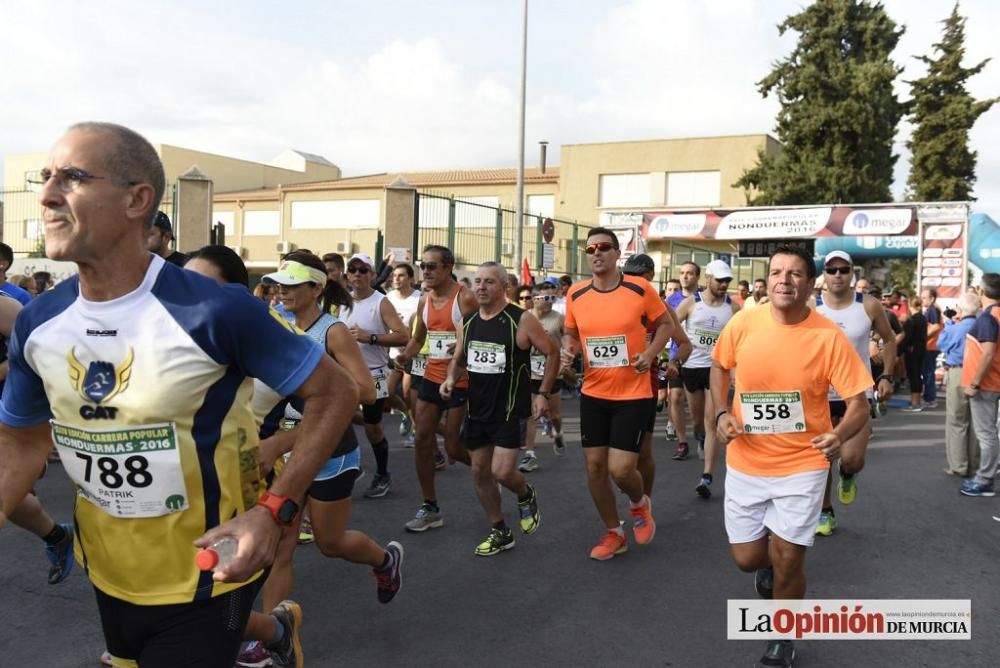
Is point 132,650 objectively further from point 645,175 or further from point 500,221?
point 645,175

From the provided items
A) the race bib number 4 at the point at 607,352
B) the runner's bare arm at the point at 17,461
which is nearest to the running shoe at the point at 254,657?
the runner's bare arm at the point at 17,461

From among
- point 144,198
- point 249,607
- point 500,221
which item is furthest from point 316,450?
point 500,221

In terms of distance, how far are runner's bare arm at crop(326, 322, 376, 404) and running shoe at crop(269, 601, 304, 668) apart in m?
1.01

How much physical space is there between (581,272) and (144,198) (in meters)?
27.2

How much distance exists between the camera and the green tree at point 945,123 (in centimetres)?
3750

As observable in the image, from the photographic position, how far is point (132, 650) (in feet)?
7.36

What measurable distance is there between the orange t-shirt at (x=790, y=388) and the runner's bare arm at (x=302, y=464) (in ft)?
8.33

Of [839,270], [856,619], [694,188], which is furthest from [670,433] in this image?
[694,188]

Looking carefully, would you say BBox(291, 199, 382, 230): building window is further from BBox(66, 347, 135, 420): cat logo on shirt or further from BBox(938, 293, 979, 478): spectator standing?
BBox(66, 347, 135, 420): cat logo on shirt

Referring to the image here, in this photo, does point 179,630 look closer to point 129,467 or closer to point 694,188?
point 129,467

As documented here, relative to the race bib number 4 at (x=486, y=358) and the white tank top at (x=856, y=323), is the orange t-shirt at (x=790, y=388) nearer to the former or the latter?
A: the race bib number 4 at (x=486, y=358)

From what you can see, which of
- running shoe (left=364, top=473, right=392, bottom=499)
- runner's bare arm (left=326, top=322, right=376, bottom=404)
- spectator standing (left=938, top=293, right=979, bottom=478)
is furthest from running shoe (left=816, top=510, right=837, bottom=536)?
runner's bare arm (left=326, top=322, right=376, bottom=404)

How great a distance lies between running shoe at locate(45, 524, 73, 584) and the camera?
15.8 feet

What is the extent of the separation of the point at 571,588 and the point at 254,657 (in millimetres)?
1952
